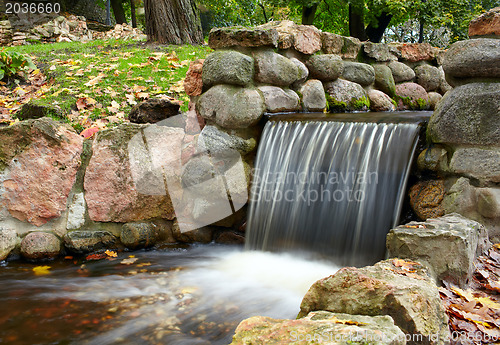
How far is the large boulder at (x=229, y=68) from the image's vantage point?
4.21m

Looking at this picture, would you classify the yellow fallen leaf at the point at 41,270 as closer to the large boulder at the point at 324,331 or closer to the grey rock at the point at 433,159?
the large boulder at the point at 324,331

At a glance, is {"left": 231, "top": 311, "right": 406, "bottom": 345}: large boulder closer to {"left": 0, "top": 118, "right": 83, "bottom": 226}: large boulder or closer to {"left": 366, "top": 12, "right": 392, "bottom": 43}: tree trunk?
{"left": 0, "top": 118, "right": 83, "bottom": 226}: large boulder

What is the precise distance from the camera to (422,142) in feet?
11.4

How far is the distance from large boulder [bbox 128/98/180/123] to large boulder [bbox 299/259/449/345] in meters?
3.04

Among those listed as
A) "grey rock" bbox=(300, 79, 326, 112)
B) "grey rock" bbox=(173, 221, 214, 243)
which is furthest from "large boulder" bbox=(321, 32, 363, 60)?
"grey rock" bbox=(173, 221, 214, 243)

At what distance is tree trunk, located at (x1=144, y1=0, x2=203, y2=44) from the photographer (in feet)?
26.4

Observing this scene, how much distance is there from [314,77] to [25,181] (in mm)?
3542

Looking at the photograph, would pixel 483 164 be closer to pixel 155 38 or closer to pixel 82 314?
pixel 82 314

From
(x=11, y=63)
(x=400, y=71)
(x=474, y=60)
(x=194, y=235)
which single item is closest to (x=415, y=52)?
(x=400, y=71)

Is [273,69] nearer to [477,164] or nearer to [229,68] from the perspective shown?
[229,68]

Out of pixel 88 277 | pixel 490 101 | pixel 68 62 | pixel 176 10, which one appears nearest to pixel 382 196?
pixel 490 101

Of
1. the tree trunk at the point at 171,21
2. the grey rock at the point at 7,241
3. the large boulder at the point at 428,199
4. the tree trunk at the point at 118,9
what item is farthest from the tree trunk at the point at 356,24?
the tree trunk at the point at 118,9

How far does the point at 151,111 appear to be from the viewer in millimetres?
4488

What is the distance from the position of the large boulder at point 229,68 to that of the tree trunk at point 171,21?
172 inches
